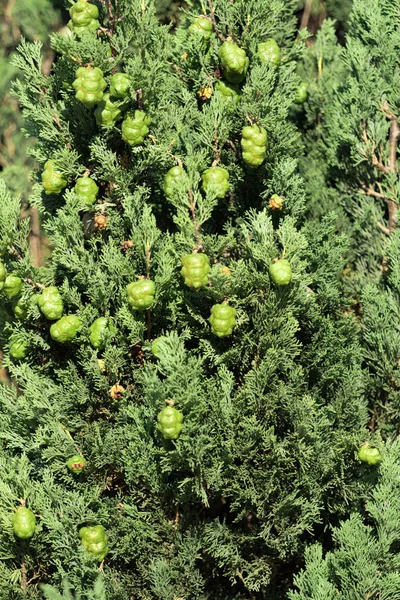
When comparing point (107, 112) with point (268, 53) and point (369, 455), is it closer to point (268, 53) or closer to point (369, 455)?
point (268, 53)

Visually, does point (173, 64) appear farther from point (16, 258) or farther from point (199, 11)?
point (16, 258)

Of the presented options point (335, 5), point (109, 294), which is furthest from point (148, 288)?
point (335, 5)

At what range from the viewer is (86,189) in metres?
3.23

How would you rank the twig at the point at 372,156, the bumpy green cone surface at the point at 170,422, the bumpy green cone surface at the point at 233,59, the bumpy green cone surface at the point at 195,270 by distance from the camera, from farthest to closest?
1. the twig at the point at 372,156
2. the bumpy green cone surface at the point at 233,59
3. the bumpy green cone surface at the point at 195,270
4. the bumpy green cone surface at the point at 170,422

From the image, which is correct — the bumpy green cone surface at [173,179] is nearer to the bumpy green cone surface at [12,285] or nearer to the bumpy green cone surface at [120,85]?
the bumpy green cone surface at [120,85]

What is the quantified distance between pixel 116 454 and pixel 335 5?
17.9ft

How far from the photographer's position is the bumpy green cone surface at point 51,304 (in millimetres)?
3170

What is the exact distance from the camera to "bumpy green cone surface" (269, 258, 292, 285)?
2963 millimetres

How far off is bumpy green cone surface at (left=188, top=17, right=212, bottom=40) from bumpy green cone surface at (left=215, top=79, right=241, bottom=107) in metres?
0.23

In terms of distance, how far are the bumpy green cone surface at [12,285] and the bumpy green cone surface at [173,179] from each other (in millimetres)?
797

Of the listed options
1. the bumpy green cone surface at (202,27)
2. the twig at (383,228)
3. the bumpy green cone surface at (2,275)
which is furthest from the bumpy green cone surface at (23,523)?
the twig at (383,228)

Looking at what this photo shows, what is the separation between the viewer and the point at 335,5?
22.8 feet

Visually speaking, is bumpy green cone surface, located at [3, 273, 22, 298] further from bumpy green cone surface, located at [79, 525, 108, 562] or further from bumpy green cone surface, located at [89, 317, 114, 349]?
bumpy green cone surface, located at [79, 525, 108, 562]

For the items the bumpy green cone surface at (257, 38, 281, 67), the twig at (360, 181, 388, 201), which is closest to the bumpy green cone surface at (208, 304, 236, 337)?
the bumpy green cone surface at (257, 38, 281, 67)
